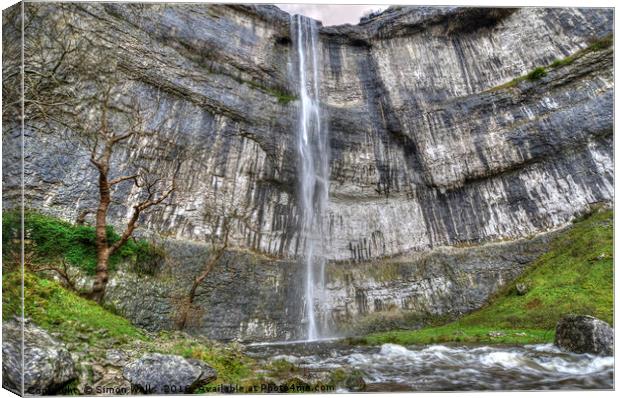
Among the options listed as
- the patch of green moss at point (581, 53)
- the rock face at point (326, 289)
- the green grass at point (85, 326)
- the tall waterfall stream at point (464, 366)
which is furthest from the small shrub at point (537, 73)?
the green grass at point (85, 326)

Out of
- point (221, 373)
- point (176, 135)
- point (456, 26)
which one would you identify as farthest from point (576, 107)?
point (221, 373)

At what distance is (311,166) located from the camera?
20.7 m

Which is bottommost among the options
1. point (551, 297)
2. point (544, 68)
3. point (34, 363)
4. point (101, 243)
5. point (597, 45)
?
point (34, 363)

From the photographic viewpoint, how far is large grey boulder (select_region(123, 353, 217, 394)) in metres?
6.15

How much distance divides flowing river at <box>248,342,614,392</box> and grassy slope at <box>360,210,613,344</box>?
4.06ft

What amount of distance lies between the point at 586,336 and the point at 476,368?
7.33 ft

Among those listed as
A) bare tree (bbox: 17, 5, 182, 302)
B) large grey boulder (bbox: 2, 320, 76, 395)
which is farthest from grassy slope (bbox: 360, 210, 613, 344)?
large grey boulder (bbox: 2, 320, 76, 395)

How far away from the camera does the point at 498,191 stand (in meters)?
20.2

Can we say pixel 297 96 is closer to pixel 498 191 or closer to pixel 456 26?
pixel 456 26

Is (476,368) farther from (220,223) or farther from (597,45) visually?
(597,45)

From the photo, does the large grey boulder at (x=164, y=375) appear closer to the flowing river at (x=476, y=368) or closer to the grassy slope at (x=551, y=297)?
the flowing river at (x=476, y=368)

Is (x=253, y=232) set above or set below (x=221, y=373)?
above

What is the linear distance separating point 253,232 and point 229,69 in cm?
742

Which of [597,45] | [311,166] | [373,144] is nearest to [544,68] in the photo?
[597,45]
